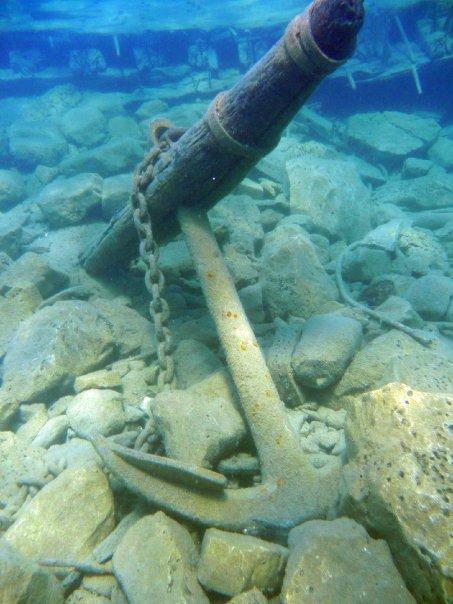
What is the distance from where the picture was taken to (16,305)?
12.3 ft

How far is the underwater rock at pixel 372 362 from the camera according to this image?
2.45 meters

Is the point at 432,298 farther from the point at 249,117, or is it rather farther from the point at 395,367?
the point at 249,117

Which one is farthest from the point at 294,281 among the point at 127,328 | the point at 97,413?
the point at 97,413

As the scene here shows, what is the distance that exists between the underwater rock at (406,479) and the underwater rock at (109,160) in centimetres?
628

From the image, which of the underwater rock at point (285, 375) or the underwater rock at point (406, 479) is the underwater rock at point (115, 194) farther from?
the underwater rock at point (406, 479)

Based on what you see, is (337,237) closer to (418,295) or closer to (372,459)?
(418,295)

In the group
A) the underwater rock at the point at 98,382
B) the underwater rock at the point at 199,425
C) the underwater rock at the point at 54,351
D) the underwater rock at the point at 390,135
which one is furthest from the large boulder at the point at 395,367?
the underwater rock at the point at 390,135

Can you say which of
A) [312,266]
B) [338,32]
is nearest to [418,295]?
[312,266]

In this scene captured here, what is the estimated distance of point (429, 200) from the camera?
6859 millimetres

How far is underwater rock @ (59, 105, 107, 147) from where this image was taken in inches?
354

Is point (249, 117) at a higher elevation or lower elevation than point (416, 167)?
higher

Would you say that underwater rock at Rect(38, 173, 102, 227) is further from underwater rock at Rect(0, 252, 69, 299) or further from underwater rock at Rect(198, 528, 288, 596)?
underwater rock at Rect(198, 528, 288, 596)

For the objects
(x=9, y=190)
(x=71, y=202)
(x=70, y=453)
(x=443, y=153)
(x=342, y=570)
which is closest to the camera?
(x=342, y=570)

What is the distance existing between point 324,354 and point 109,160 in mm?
5768
